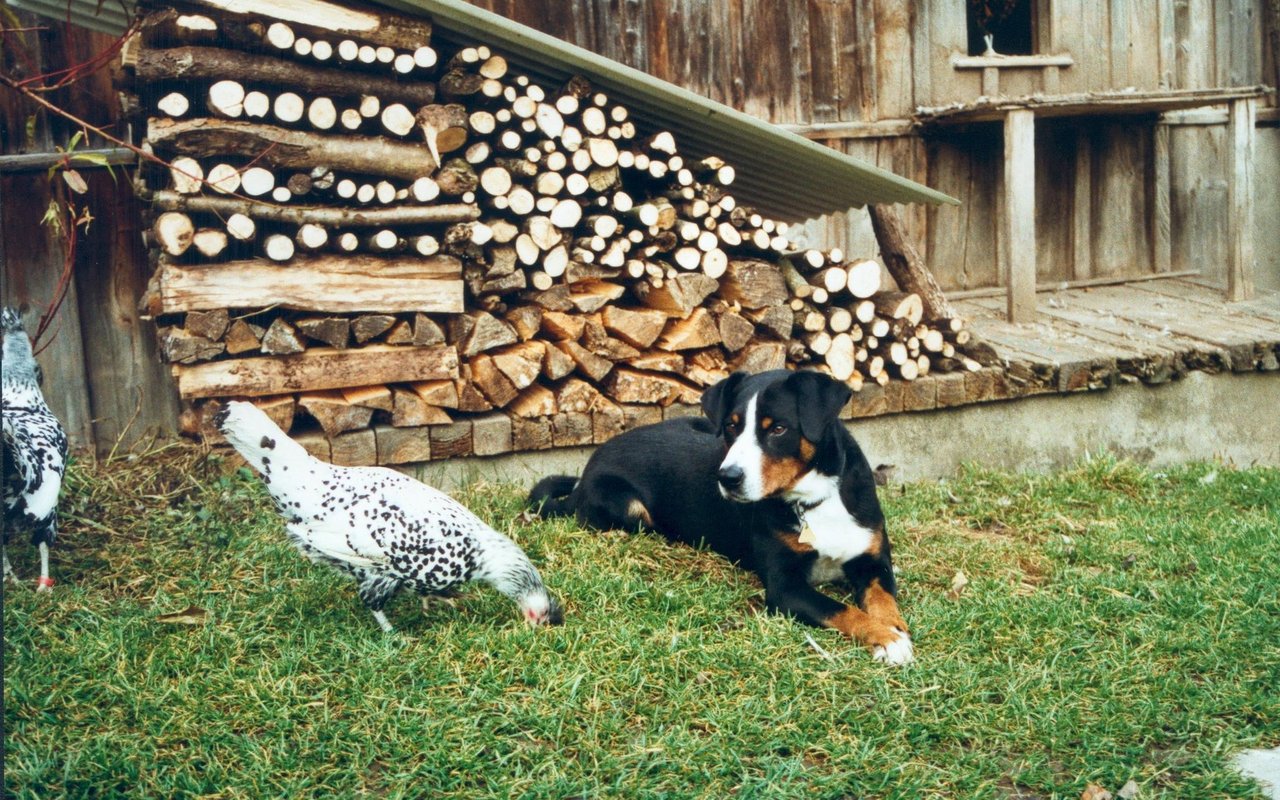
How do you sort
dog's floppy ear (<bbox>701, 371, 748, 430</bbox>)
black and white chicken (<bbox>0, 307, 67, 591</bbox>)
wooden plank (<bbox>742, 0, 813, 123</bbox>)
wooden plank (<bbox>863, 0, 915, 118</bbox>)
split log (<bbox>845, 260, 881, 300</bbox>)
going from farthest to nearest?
1. wooden plank (<bbox>863, 0, 915, 118</bbox>)
2. wooden plank (<bbox>742, 0, 813, 123</bbox>)
3. split log (<bbox>845, 260, 881, 300</bbox>)
4. dog's floppy ear (<bbox>701, 371, 748, 430</bbox>)
5. black and white chicken (<bbox>0, 307, 67, 591</bbox>)

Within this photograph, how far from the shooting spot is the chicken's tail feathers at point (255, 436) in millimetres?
3576

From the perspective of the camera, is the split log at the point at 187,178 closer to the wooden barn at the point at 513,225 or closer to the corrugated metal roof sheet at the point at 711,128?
the wooden barn at the point at 513,225

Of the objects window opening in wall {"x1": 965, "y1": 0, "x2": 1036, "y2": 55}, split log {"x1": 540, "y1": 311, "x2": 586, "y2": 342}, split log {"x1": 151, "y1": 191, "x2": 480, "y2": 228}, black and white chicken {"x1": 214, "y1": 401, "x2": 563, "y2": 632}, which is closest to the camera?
black and white chicken {"x1": 214, "y1": 401, "x2": 563, "y2": 632}

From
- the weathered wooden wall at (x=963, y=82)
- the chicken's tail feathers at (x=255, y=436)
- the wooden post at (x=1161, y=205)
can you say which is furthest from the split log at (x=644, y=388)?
the wooden post at (x=1161, y=205)

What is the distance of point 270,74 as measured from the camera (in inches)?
192

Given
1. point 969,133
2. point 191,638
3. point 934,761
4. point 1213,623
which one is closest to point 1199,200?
point 969,133

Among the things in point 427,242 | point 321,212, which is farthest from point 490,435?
point 321,212

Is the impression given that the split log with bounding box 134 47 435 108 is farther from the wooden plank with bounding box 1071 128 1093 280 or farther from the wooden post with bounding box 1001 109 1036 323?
the wooden plank with bounding box 1071 128 1093 280

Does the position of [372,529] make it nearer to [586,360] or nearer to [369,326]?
[369,326]

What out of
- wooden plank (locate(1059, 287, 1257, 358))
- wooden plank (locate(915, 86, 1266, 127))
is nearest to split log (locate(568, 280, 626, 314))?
wooden plank (locate(915, 86, 1266, 127))

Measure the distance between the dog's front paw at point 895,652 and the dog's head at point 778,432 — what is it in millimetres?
640

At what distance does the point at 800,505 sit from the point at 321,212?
2.44m

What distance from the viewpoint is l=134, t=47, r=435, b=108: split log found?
475cm

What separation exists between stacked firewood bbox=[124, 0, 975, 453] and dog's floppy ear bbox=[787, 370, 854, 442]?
1768mm
